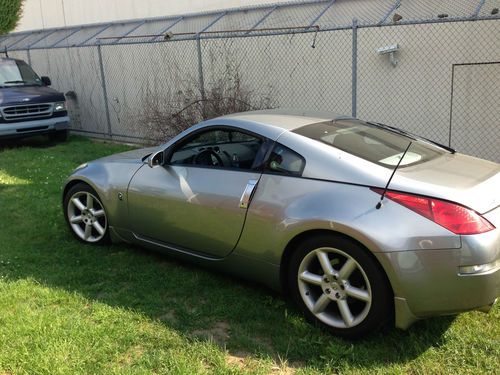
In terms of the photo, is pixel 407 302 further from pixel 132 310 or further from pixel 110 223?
pixel 110 223

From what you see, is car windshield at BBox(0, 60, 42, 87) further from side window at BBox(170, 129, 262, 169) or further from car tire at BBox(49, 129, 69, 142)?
side window at BBox(170, 129, 262, 169)

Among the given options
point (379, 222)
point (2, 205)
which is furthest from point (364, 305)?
point (2, 205)

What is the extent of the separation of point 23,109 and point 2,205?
16.8ft

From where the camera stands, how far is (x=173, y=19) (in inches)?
501

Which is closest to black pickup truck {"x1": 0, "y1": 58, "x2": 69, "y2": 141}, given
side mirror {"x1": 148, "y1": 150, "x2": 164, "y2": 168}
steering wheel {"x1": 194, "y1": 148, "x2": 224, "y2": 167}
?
side mirror {"x1": 148, "y1": 150, "x2": 164, "y2": 168}

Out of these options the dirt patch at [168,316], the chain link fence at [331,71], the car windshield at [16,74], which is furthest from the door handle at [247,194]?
the car windshield at [16,74]

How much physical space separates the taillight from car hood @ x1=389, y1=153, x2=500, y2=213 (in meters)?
0.04

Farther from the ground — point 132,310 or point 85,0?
point 85,0

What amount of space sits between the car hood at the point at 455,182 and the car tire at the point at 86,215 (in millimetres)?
2915

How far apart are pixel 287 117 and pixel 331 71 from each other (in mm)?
5868

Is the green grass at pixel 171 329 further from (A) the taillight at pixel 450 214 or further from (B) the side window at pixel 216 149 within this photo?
(B) the side window at pixel 216 149

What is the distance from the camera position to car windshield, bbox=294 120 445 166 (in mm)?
3461

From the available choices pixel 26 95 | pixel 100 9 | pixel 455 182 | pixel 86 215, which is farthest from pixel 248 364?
pixel 100 9

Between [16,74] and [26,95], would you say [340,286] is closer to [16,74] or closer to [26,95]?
[26,95]
